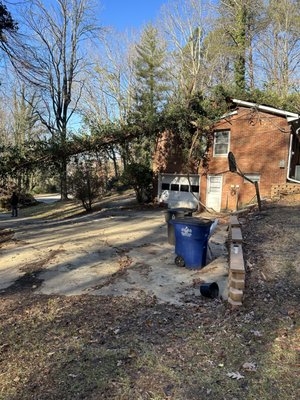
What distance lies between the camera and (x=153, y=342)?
3.60m

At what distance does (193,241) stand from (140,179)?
48.1 ft

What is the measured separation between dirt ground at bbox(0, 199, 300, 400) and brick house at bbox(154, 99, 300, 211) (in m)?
11.1

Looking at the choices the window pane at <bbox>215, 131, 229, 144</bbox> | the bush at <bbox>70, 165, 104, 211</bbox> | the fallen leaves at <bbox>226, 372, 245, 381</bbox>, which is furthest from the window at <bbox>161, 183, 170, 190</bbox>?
the fallen leaves at <bbox>226, 372, 245, 381</bbox>

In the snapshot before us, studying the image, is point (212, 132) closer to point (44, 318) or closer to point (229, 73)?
point (229, 73)

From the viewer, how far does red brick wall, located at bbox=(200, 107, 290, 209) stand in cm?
1609

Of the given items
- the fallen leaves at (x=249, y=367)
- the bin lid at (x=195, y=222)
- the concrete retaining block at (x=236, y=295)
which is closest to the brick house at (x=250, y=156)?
the bin lid at (x=195, y=222)

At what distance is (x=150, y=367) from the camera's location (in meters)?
3.09

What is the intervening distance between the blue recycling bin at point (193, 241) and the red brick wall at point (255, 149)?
1084 centimetres

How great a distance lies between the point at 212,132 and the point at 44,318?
1587 centimetres

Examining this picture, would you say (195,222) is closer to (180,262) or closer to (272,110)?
(180,262)

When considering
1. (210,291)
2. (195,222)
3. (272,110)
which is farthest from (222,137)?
(210,291)

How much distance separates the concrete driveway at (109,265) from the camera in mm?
5555

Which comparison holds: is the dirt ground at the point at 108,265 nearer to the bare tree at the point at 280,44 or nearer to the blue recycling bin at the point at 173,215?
the blue recycling bin at the point at 173,215

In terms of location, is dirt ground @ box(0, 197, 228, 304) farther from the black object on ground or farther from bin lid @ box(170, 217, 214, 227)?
bin lid @ box(170, 217, 214, 227)
